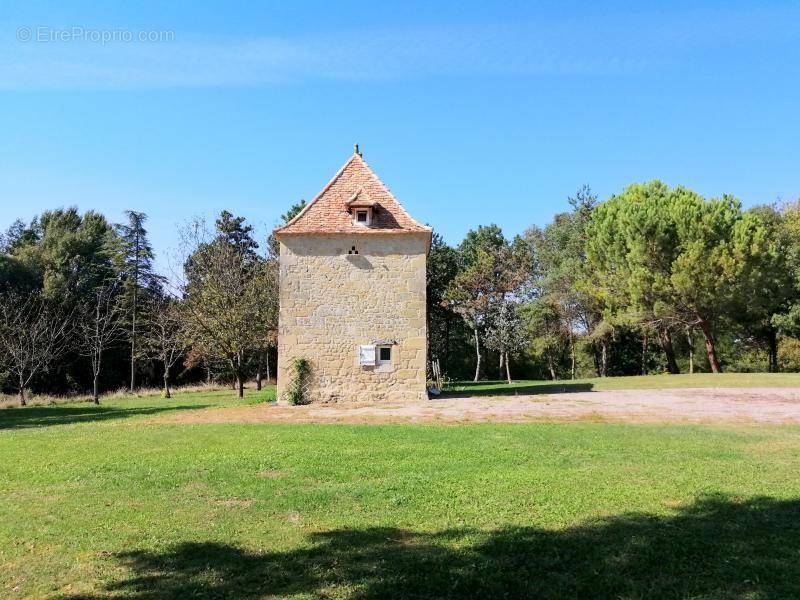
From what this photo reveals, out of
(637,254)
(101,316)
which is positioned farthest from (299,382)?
(101,316)

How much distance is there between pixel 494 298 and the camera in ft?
135

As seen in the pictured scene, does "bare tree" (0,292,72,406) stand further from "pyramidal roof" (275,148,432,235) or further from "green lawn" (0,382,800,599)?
"green lawn" (0,382,800,599)

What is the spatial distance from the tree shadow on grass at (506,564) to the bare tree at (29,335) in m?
27.6

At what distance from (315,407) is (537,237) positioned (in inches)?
1460

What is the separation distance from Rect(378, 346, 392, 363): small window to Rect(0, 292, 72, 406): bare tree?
61.1 feet

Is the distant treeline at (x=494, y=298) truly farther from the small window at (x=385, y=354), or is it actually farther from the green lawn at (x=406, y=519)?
the green lawn at (x=406, y=519)

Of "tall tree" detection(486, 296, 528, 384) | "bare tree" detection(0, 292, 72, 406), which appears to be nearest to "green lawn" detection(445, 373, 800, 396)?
"tall tree" detection(486, 296, 528, 384)

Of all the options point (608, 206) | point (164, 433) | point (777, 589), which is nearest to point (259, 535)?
point (777, 589)

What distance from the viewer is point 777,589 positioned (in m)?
4.36

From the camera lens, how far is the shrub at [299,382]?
766 inches

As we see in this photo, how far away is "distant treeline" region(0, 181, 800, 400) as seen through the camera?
30328mm

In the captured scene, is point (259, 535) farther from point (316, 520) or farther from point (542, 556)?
point (542, 556)

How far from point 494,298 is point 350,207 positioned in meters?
22.7

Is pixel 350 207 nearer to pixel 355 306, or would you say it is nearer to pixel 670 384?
pixel 355 306
